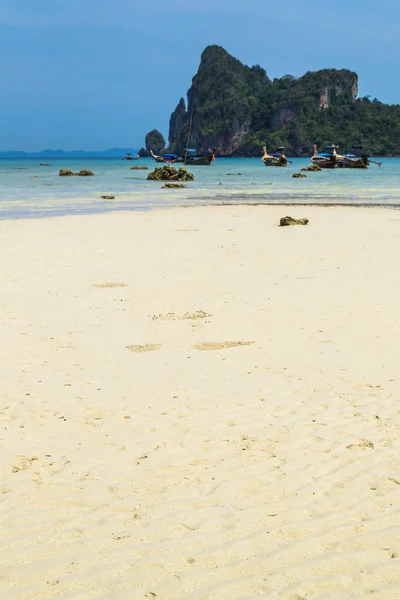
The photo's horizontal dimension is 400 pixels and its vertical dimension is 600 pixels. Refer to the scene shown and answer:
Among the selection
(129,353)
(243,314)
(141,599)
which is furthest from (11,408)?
(243,314)

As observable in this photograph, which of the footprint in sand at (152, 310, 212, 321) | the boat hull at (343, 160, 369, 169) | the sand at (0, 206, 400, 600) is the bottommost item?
the sand at (0, 206, 400, 600)

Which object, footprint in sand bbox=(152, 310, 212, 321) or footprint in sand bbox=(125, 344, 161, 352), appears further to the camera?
footprint in sand bbox=(152, 310, 212, 321)

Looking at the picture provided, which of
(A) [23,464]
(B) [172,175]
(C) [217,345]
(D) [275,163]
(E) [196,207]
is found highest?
(D) [275,163]

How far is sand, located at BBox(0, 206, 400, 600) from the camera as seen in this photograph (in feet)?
11.5

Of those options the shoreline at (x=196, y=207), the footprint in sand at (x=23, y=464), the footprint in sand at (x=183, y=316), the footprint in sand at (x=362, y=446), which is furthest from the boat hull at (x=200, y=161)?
the footprint in sand at (x=23, y=464)

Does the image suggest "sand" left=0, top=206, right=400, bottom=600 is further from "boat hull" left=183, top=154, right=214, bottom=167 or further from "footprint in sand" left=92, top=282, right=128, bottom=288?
"boat hull" left=183, top=154, right=214, bottom=167

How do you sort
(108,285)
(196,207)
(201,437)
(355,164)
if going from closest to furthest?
(201,437), (108,285), (196,207), (355,164)

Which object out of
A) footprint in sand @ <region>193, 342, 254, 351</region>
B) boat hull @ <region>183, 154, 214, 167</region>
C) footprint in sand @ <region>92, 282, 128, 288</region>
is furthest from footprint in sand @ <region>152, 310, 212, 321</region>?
boat hull @ <region>183, 154, 214, 167</region>

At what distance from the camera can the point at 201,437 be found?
521 centimetres

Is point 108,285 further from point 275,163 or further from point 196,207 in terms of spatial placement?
point 275,163

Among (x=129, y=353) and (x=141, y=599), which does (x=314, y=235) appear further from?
(x=141, y=599)

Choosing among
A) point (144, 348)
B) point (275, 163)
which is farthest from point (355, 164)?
point (144, 348)

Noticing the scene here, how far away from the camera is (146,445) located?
5.08 meters

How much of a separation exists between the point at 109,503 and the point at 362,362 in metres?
3.61
